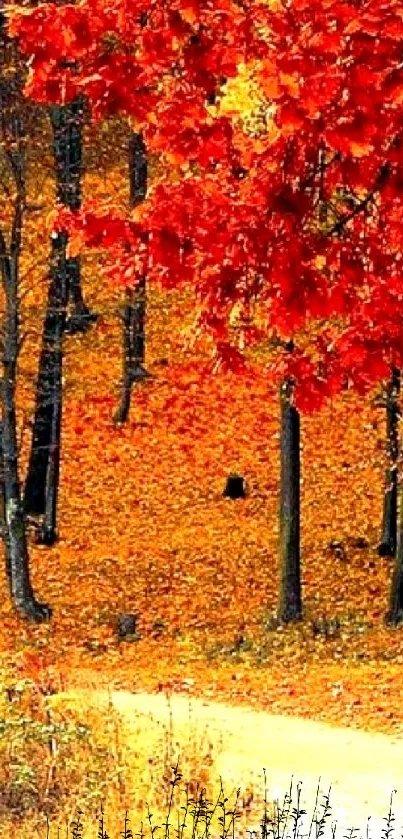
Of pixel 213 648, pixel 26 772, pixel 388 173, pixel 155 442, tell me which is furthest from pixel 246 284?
pixel 155 442

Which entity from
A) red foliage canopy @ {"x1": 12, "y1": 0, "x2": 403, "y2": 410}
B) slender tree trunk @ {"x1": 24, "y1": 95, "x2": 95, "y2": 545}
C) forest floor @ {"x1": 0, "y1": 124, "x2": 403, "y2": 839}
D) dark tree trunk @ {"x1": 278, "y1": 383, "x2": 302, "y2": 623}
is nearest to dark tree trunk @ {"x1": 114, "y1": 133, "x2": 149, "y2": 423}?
forest floor @ {"x1": 0, "y1": 124, "x2": 403, "y2": 839}

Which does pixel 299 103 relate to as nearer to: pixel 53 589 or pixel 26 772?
pixel 26 772

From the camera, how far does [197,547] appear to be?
2184 centimetres

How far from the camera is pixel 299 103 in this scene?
4.82m

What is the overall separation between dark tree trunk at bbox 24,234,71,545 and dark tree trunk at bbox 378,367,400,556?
465 centimetres

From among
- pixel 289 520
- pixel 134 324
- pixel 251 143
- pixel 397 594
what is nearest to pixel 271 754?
pixel 251 143

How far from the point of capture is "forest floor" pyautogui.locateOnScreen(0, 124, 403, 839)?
52.5 ft

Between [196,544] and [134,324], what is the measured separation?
806 centimetres

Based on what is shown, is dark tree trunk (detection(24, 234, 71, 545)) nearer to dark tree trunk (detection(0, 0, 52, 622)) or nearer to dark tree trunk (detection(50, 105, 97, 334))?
dark tree trunk (detection(50, 105, 97, 334))

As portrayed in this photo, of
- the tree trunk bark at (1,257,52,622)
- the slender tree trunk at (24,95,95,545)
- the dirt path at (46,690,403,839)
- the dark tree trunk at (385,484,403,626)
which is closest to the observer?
the dirt path at (46,690,403,839)

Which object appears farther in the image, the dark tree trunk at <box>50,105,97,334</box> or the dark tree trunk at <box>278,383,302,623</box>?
the dark tree trunk at <box>50,105,97,334</box>

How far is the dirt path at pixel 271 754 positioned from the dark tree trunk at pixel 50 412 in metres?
8.05

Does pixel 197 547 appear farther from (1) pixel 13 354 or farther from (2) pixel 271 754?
(2) pixel 271 754

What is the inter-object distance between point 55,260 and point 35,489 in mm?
5639
